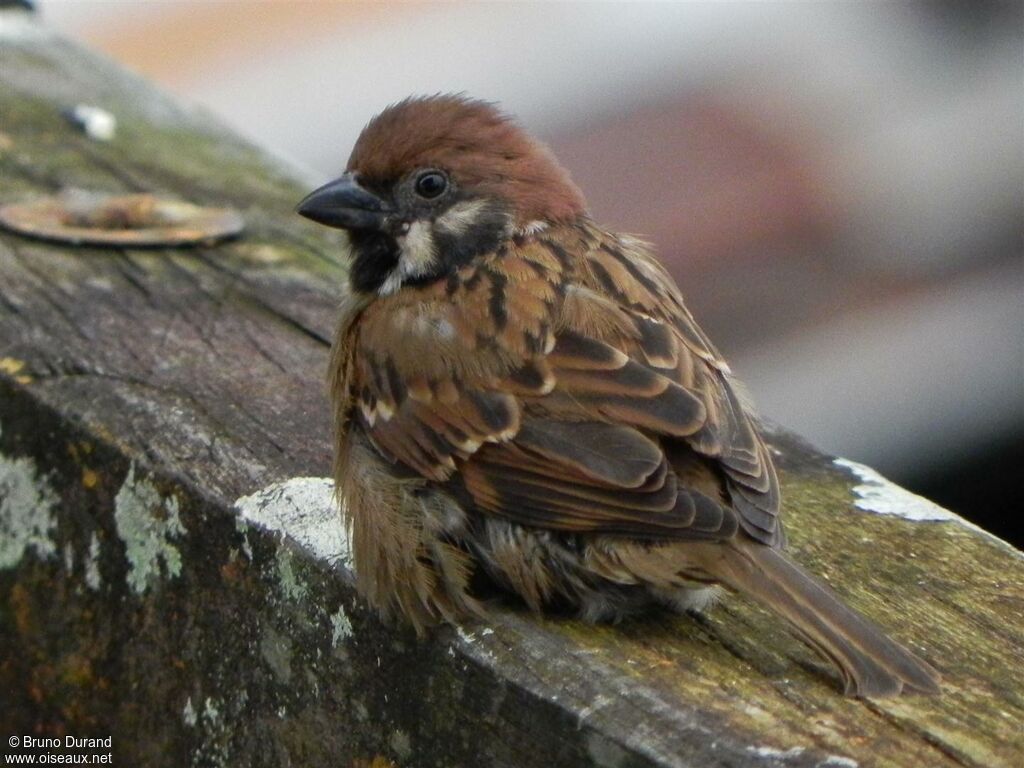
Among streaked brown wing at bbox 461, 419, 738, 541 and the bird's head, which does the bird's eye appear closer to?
the bird's head

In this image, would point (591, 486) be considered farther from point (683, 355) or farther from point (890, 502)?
point (890, 502)

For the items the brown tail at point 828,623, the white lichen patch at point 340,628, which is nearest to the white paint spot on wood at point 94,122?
the white lichen patch at point 340,628

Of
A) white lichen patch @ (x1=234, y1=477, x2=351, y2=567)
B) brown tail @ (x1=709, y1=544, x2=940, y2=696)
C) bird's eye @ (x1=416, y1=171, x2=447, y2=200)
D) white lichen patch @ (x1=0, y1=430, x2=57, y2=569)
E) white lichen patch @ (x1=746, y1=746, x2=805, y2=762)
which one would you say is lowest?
white lichen patch @ (x1=0, y1=430, x2=57, y2=569)

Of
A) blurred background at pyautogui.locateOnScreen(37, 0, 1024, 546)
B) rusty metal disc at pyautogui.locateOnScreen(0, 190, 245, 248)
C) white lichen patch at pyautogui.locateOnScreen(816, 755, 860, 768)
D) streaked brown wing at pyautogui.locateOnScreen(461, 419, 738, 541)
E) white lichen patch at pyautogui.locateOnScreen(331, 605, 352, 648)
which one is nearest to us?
white lichen patch at pyautogui.locateOnScreen(816, 755, 860, 768)

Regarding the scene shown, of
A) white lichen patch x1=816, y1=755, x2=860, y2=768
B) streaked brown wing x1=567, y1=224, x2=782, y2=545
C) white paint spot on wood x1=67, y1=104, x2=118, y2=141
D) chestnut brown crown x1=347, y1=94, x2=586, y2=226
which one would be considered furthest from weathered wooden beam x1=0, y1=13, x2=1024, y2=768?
white paint spot on wood x1=67, y1=104, x2=118, y2=141

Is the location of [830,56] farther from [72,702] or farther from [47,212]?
[72,702]

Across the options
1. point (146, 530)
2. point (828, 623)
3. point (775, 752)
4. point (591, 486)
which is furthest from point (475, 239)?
point (775, 752)
